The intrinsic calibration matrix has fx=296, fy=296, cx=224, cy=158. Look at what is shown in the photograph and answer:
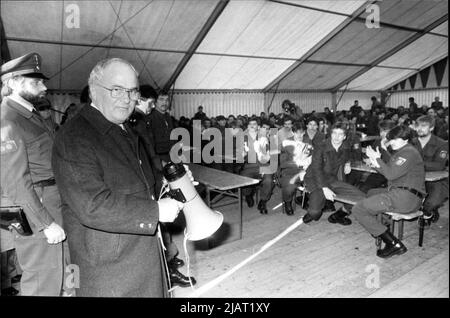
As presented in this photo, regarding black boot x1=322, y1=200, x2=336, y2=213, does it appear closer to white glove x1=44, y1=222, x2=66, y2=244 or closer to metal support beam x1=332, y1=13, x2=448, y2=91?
white glove x1=44, y1=222, x2=66, y2=244

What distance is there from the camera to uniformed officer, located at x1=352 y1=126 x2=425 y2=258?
343 centimetres

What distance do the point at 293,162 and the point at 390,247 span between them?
219cm

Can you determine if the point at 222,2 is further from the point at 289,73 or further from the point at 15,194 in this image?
the point at 15,194

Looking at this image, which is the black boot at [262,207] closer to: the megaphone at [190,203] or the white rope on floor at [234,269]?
the white rope on floor at [234,269]

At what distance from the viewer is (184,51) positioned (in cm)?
941

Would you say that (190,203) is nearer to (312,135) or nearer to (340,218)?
(340,218)

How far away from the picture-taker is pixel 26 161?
6.59 feet

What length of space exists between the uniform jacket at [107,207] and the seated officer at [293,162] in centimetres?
377

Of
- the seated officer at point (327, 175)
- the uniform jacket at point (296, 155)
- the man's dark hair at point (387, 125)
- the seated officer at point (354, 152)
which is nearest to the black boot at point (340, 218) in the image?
the seated officer at point (327, 175)

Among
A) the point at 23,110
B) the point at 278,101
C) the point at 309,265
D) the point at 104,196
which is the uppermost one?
the point at 278,101

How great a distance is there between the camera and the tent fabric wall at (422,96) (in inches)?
594

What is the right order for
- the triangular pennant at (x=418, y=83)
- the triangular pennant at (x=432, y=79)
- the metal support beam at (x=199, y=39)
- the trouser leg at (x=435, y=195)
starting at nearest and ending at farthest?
the trouser leg at (x=435, y=195) < the metal support beam at (x=199, y=39) < the triangular pennant at (x=432, y=79) < the triangular pennant at (x=418, y=83)

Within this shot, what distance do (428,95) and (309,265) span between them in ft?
52.1
